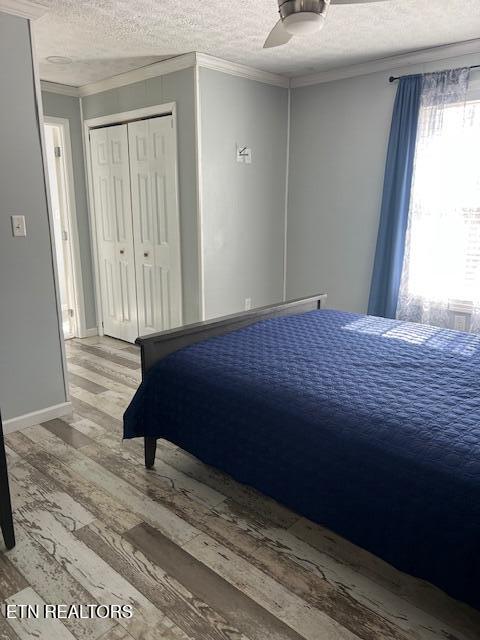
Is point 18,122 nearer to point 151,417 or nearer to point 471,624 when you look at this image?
point 151,417

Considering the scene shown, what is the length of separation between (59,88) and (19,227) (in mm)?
2310

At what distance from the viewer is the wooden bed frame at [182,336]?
7.50 feet

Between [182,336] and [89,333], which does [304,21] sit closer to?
[182,336]

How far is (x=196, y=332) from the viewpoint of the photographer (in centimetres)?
250

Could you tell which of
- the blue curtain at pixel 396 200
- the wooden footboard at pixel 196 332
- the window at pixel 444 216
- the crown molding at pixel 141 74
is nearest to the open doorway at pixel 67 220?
the crown molding at pixel 141 74

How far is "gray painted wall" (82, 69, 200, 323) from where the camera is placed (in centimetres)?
365

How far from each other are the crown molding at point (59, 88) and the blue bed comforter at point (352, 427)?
325 cm

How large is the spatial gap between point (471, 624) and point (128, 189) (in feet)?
12.9

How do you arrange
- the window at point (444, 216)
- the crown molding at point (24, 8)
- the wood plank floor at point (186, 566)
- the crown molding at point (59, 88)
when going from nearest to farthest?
the wood plank floor at point (186, 566)
the crown molding at point (24, 8)
the window at point (444, 216)
the crown molding at point (59, 88)

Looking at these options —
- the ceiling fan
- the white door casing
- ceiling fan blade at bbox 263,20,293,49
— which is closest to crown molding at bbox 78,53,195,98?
the white door casing

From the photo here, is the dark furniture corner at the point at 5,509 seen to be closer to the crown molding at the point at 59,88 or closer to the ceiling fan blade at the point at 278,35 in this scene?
the ceiling fan blade at the point at 278,35

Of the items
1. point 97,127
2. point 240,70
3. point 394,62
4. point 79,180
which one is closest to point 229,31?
point 240,70

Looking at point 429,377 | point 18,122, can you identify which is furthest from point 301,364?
point 18,122

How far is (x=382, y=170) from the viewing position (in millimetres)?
3873
